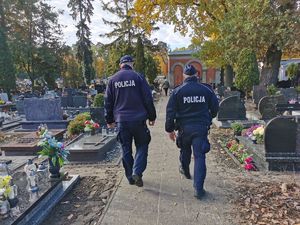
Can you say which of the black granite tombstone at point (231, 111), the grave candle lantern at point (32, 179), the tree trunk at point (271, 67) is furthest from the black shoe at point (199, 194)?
the tree trunk at point (271, 67)

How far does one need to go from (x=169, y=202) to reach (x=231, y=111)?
7.49 metres

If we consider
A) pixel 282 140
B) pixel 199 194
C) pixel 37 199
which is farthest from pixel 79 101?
pixel 199 194

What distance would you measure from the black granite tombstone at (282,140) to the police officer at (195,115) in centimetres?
198

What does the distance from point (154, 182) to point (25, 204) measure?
2.12m

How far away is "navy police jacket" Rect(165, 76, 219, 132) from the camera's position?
14.2ft

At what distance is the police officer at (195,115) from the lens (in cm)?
429

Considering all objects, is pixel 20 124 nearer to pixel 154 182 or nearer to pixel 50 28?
pixel 154 182

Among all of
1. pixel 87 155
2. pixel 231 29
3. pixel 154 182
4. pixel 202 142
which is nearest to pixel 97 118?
pixel 87 155

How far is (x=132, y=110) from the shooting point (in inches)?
179

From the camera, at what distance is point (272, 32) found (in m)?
15.6

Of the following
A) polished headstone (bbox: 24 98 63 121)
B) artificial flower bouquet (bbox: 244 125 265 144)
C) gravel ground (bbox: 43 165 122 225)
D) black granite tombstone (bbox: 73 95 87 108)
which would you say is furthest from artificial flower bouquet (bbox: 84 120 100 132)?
black granite tombstone (bbox: 73 95 87 108)

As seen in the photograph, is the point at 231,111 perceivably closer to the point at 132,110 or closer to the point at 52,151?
the point at 132,110

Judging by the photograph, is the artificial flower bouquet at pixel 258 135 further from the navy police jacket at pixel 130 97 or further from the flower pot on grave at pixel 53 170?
the flower pot on grave at pixel 53 170

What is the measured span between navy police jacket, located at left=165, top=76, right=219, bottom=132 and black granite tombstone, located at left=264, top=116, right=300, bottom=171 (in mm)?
1984
